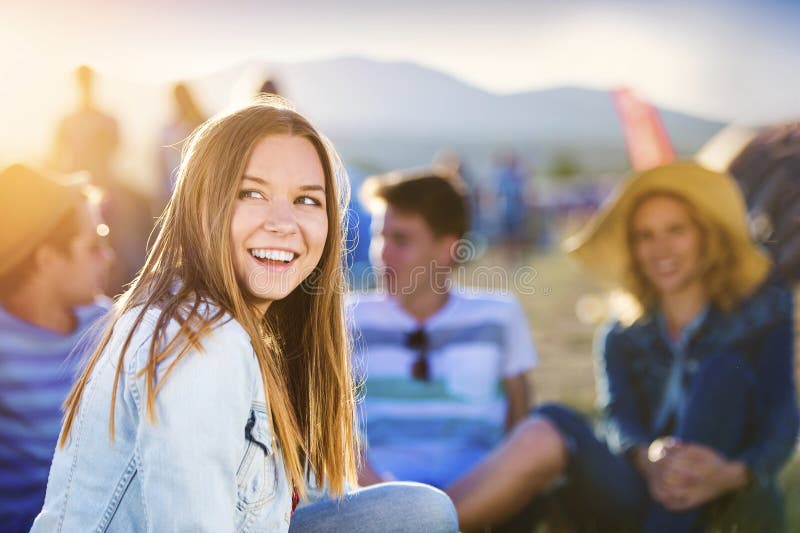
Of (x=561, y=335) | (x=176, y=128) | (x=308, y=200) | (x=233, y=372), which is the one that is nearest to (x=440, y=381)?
(x=308, y=200)

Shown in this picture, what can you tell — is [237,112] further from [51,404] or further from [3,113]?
[3,113]

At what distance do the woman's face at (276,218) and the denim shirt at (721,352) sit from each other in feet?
4.52

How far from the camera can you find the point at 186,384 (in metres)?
1.22

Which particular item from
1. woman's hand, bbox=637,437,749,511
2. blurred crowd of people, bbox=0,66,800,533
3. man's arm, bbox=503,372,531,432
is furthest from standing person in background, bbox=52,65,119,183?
woman's hand, bbox=637,437,749,511

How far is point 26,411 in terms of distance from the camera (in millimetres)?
2186

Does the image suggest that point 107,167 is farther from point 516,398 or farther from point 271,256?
point 271,256

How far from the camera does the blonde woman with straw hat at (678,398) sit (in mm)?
2256

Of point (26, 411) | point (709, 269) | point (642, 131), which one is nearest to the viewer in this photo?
point (26, 411)

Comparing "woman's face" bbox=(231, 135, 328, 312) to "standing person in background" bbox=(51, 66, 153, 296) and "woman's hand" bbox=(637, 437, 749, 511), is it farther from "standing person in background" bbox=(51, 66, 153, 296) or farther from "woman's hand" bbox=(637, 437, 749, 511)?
"standing person in background" bbox=(51, 66, 153, 296)

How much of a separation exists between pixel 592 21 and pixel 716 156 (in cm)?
107

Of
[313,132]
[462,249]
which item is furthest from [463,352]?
[313,132]

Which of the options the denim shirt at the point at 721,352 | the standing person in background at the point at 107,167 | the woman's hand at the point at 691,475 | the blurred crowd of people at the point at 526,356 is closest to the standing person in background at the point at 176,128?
the standing person in background at the point at 107,167

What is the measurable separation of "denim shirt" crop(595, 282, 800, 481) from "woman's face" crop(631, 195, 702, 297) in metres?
0.13

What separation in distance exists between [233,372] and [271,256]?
1.03 feet
